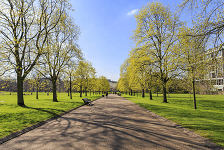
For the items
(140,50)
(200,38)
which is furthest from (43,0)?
(200,38)

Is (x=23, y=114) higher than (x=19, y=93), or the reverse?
(x=19, y=93)

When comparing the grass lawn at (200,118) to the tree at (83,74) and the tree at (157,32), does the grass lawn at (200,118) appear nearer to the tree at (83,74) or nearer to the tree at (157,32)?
the tree at (157,32)

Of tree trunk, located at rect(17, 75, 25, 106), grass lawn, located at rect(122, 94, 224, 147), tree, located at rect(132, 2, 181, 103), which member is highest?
tree, located at rect(132, 2, 181, 103)

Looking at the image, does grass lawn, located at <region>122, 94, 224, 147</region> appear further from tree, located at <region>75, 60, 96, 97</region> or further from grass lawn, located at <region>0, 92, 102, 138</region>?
tree, located at <region>75, 60, 96, 97</region>

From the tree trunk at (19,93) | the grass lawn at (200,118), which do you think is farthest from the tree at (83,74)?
the grass lawn at (200,118)

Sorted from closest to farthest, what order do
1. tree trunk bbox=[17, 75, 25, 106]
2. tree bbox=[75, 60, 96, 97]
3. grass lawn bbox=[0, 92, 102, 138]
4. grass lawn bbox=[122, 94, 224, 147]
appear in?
grass lawn bbox=[122, 94, 224, 147]
grass lawn bbox=[0, 92, 102, 138]
tree trunk bbox=[17, 75, 25, 106]
tree bbox=[75, 60, 96, 97]

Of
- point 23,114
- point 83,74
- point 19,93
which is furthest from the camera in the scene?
point 83,74

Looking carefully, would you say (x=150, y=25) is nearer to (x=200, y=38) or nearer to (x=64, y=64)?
(x=200, y=38)

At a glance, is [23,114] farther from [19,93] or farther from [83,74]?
[83,74]

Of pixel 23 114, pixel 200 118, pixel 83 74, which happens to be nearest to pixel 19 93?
pixel 23 114

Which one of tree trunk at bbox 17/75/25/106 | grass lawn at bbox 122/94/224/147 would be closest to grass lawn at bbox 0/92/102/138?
tree trunk at bbox 17/75/25/106

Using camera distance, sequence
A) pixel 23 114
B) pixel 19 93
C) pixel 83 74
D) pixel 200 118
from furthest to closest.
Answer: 1. pixel 83 74
2. pixel 19 93
3. pixel 23 114
4. pixel 200 118

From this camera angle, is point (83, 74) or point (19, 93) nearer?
point (19, 93)

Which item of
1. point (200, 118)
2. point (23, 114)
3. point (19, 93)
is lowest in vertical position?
point (200, 118)
